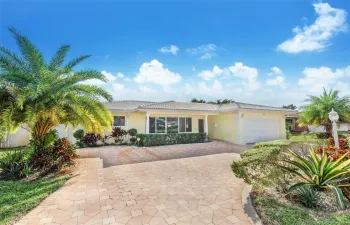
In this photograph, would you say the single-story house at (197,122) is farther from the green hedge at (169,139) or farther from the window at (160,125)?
the green hedge at (169,139)

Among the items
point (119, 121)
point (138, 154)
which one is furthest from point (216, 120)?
point (138, 154)

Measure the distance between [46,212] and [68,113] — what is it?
4528mm

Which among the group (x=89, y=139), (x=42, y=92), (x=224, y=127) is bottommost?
(x=89, y=139)

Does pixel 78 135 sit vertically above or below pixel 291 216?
above

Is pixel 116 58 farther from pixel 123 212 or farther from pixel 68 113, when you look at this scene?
pixel 123 212

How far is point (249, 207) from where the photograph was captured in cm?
405

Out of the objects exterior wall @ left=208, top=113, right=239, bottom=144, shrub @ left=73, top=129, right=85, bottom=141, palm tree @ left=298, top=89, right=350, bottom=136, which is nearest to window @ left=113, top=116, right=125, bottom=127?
shrub @ left=73, top=129, right=85, bottom=141

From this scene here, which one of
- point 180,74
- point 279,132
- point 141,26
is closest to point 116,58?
point 141,26

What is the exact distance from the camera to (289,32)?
10.6 meters

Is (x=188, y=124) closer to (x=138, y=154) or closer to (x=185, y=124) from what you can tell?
(x=185, y=124)

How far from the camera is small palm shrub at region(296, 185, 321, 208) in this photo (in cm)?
422

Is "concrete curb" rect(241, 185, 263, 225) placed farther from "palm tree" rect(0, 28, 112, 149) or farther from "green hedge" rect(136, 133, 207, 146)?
"green hedge" rect(136, 133, 207, 146)

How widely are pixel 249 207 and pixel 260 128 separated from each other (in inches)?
567

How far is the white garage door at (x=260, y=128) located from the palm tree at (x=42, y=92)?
13.1 metres
